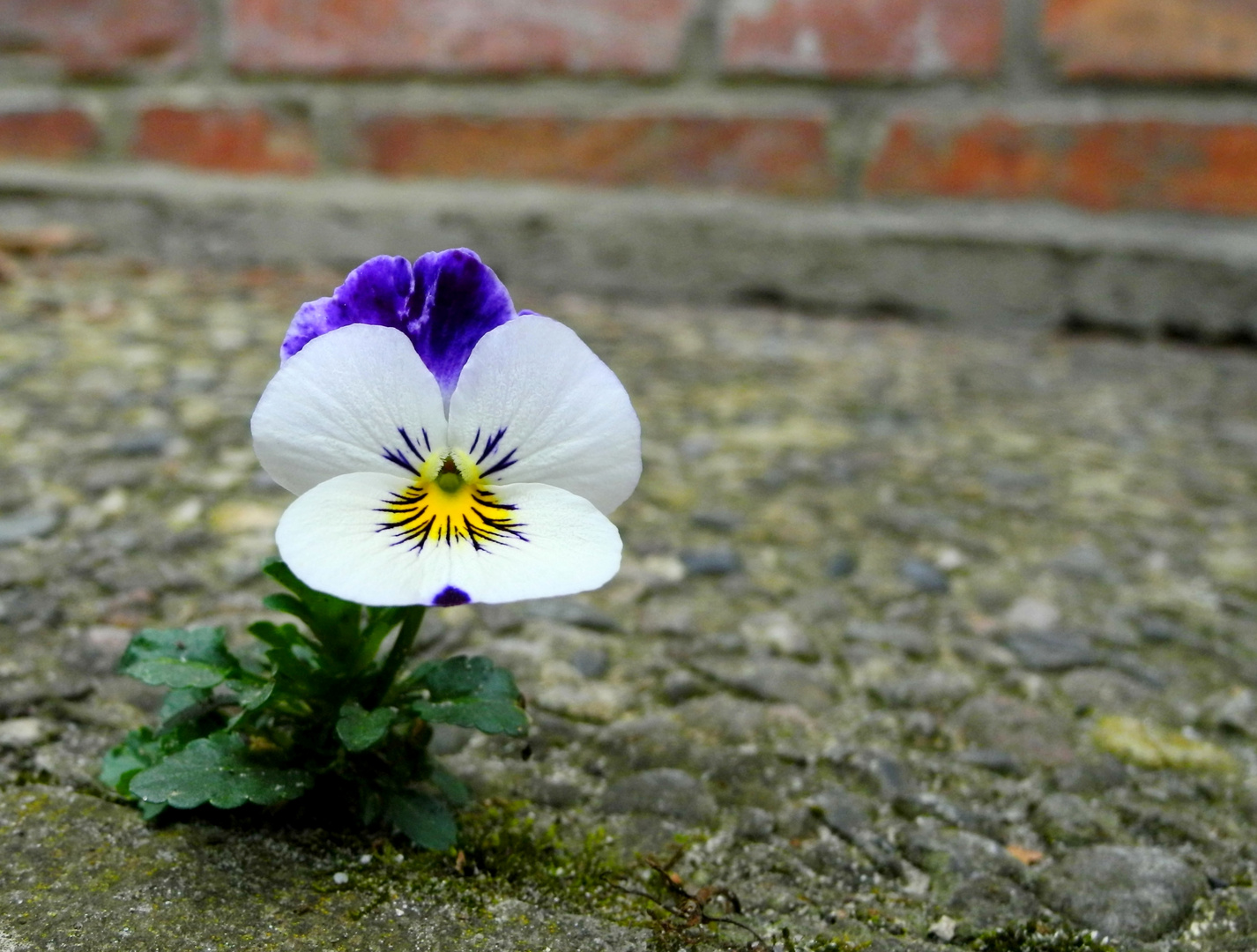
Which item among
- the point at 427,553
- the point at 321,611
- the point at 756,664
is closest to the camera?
the point at 427,553

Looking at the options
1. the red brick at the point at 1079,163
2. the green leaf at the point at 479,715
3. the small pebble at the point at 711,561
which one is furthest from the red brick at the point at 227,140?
the green leaf at the point at 479,715

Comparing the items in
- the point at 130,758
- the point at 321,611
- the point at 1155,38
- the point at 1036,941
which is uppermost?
the point at 1155,38

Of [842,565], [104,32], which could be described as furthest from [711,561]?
[104,32]

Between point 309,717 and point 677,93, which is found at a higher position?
point 677,93

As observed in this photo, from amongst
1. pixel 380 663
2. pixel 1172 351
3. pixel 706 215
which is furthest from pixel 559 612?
pixel 1172 351

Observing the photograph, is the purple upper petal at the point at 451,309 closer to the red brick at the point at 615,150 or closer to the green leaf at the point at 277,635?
the green leaf at the point at 277,635

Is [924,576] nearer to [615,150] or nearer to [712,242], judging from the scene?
[712,242]
